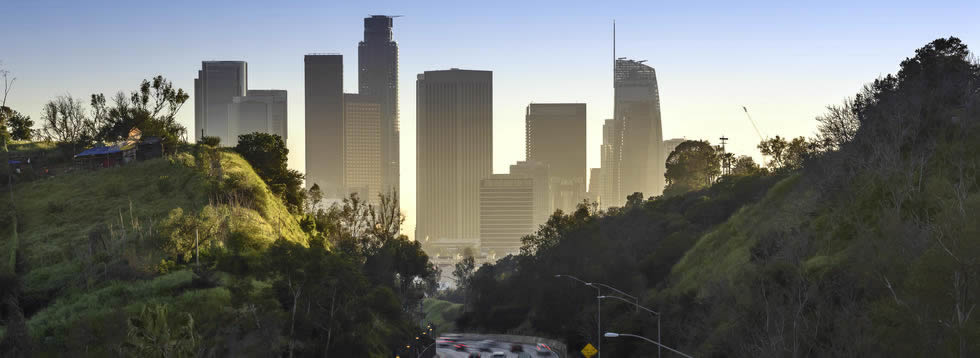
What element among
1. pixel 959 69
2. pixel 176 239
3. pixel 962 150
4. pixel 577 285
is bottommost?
pixel 577 285

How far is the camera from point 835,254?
69562 mm

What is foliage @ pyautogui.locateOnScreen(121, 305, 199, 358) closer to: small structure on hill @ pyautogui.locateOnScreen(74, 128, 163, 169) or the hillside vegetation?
the hillside vegetation

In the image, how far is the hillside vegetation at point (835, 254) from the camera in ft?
162

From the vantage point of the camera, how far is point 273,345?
62781 millimetres

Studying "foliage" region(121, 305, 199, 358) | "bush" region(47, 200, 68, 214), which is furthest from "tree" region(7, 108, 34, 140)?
"foliage" region(121, 305, 199, 358)

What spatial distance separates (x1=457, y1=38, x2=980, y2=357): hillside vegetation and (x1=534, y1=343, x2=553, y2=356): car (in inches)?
108

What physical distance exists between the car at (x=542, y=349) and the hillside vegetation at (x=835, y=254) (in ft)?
8.99

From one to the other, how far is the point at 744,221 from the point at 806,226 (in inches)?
741

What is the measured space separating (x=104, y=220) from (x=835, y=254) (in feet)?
191

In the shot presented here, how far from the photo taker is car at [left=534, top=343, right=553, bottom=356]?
4065 inches

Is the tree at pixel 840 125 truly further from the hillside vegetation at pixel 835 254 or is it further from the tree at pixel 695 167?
the tree at pixel 695 167

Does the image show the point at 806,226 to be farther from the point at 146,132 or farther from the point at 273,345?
the point at 146,132

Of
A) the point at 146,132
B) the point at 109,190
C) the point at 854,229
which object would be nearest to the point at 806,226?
the point at 854,229

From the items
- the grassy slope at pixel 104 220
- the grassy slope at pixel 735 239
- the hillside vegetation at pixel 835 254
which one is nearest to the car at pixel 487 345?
the hillside vegetation at pixel 835 254
